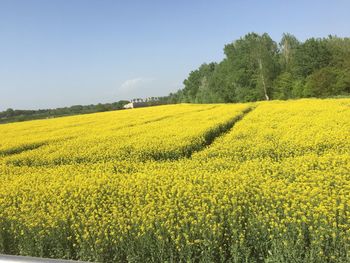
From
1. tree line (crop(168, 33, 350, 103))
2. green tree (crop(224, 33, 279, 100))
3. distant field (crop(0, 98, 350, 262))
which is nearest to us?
distant field (crop(0, 98, 350, 262))

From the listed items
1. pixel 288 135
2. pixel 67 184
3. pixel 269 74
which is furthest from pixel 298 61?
pixel 67 184

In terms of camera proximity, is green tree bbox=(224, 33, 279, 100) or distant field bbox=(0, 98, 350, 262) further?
green tree bbox=(224, 33, 279, 100)

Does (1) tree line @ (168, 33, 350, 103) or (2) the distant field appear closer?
(2) the distant field

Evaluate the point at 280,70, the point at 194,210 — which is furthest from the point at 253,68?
the point at 194,210

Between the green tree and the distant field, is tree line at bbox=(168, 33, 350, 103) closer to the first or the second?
the green tree

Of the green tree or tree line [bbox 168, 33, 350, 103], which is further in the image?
the green tree

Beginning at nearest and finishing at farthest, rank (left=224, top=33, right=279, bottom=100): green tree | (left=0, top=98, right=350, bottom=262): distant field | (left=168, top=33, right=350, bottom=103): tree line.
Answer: (left=0, top=98, right=350, bottom=262): distant field
(left=168, top=33, right=350, bottom=103): tree line
(left=224, top=33, right=279, bottom=100): green tree

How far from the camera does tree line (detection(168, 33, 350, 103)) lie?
59156 millimetres

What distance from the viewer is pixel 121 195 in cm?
746

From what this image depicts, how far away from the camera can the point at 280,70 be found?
2995 inches

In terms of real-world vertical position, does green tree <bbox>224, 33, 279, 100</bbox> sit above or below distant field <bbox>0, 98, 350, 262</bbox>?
above

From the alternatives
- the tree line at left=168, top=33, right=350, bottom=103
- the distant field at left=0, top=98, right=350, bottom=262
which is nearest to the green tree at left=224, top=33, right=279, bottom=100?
the tree line at left=168, top=33, right=350, bottom=103

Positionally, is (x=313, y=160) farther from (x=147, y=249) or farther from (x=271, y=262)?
(x=147, y=249)

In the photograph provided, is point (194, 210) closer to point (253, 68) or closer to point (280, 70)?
point (253, 68)
